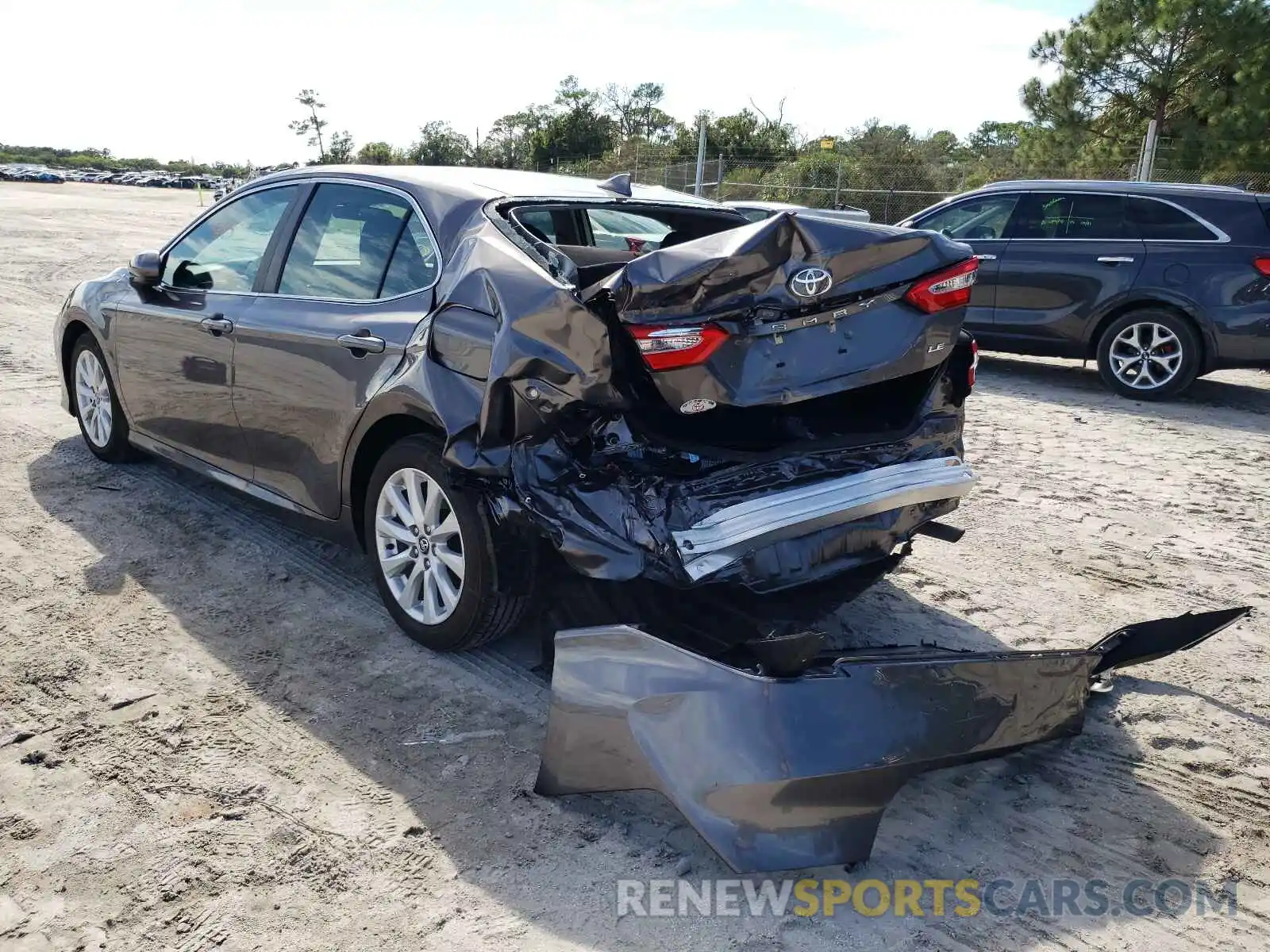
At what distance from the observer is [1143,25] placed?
19250mm

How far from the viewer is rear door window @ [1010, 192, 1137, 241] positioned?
886cm

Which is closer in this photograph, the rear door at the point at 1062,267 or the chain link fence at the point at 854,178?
the rear door at the point at 1062,267

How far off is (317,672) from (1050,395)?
701 cm

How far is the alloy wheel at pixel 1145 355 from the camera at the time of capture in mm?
8500

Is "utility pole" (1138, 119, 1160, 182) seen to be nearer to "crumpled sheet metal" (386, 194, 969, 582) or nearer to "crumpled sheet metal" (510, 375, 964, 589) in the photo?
"crumpled sheet metal" (386, 194, 969, 582)

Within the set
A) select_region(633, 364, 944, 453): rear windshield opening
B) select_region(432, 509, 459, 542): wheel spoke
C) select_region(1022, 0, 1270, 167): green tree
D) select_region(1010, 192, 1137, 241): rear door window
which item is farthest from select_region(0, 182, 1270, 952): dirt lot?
select_region(1022, 0, 1270, 167): green tree

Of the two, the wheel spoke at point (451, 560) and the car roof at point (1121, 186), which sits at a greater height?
the car roof at point (1121, 186)

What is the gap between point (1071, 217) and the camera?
913cm

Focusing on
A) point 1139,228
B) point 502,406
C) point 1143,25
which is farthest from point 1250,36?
point 502,406

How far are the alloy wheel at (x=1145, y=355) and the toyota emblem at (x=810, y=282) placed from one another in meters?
6.64

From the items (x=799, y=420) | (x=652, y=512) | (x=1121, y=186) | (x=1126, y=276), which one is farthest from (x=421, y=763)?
(x=1121, y=186)

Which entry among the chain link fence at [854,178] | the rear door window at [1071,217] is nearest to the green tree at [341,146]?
the chain link fence at [854,178]

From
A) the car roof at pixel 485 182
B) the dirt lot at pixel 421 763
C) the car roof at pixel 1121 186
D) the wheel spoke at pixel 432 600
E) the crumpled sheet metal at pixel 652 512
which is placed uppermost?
the car roof at pixel 1121 186

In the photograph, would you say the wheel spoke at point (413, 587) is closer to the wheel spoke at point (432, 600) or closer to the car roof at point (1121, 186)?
the wheel spoke at point (432, 600)
